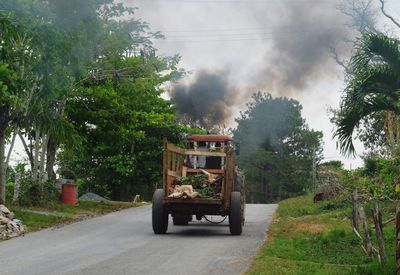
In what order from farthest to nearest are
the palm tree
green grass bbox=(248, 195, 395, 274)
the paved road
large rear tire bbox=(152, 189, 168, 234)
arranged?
large rear tire bbox=(152, 189, 168, 234) → the palm tree → the paved road → green grass bbox=(248, 195, 395, 274)

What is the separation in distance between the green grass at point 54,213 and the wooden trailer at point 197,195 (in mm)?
3697

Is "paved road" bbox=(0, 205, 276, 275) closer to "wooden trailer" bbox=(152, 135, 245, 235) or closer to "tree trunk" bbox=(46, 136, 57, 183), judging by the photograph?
"wooden trailer" bbox=(152, 135, 245, 235)

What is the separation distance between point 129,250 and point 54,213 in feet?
28.6

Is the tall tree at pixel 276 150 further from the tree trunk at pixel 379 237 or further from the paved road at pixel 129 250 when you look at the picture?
the tree trunk at pixel 379 237

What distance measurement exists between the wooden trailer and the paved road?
52cm

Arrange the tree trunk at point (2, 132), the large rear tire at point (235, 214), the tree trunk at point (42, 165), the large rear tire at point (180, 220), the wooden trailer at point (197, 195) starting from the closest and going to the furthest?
the large rear tire at point (235, 214) → the wooden trailer at point (197, 195) → the large rear tire at point (180, 220) → the tree trunk at point (2, 132) → the tree trunk at point (42, 165)

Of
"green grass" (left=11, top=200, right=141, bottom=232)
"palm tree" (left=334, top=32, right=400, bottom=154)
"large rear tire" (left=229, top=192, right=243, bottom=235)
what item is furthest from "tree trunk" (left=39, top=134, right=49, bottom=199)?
"palm tree" (left=334, top=32, right=400, bottom=154)


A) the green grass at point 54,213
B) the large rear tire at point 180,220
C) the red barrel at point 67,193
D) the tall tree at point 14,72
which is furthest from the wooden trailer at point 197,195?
the red barrel at point 67,193

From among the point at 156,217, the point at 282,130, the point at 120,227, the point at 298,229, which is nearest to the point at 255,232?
the point at 298,229

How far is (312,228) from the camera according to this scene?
15.1 metres

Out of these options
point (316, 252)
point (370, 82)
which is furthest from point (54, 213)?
point (370, 82)

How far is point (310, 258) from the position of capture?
1051 centimetres

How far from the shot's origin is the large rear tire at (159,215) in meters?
14.7

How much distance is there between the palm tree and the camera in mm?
12352
